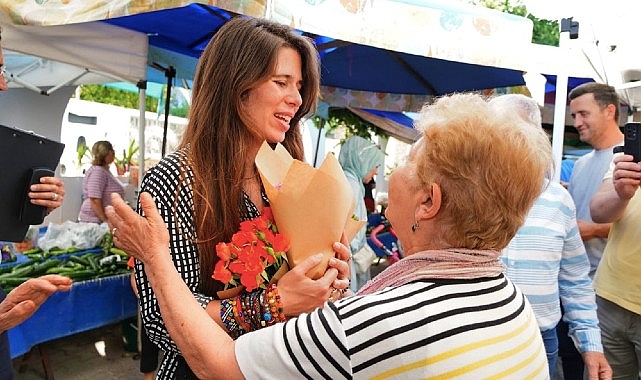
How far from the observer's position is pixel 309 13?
8.46 feet

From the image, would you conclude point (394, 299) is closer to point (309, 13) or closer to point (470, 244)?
point (470, 244)

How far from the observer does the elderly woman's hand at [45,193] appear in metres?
1.58

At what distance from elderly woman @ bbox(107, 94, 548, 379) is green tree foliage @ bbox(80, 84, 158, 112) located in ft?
48.6

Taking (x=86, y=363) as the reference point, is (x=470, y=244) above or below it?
above

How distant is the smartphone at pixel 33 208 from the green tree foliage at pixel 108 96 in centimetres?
1395

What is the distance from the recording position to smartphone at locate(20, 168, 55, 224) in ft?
5.16

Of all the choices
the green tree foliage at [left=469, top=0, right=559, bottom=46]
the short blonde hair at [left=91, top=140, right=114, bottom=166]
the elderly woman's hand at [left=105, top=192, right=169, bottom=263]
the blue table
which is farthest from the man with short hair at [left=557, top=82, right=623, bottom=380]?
the green tree foliage at [left=469, top=0, right=559, bottom=46]

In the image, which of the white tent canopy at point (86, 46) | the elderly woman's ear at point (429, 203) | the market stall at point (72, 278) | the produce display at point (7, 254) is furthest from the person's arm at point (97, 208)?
the elderly woman's ear at point (429, 203)

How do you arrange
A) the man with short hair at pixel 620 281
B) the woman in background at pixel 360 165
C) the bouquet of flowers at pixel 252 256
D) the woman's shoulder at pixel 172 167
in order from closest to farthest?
the bouquet of flowers at pixel 252 256, the woman's shoulder at pixel 172 167, the man with short hair at pixel 620 281, the woman in background at pixel 360 165

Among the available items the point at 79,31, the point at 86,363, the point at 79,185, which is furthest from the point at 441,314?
the point at 79,185

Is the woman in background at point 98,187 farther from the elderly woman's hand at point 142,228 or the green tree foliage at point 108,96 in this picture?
the green tree foliage at point 108,96

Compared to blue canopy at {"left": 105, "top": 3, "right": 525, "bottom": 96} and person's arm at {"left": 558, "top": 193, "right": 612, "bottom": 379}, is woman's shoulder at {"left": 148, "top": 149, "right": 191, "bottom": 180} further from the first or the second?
blue canopy at {"left": 105, "top": 3, "right": 525, "bottom": 96}

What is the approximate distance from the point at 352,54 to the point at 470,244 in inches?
175

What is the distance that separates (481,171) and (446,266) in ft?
0.66
